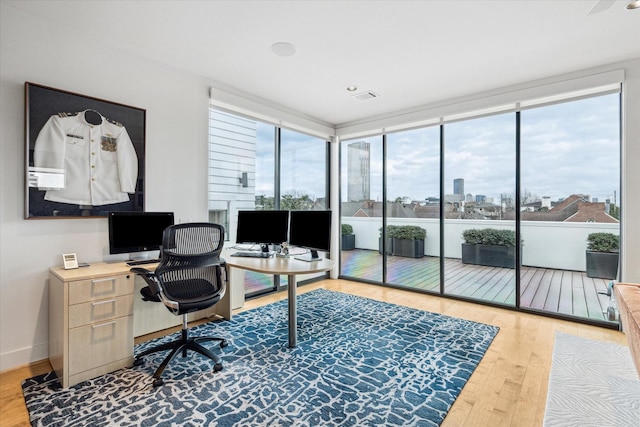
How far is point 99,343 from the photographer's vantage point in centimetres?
237

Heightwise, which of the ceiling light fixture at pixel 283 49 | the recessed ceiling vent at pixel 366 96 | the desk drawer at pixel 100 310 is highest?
the recessed ceiling vent at pixel 366 96

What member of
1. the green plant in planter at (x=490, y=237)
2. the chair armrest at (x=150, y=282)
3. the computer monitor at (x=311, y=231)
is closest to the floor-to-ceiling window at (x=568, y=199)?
the green plant in planter at (x=490, y=237)

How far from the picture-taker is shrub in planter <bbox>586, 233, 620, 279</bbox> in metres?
3.45

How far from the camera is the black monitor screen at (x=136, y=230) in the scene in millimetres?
2838

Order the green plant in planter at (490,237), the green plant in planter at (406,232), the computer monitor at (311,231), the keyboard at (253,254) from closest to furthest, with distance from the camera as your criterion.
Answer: the computer monitor at (311,231) < the keyboard at (253,254) < the green plant in planter at (490,237) < the green plant in planter at (406,232)

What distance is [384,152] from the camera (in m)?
5.15

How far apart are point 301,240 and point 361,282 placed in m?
2.39

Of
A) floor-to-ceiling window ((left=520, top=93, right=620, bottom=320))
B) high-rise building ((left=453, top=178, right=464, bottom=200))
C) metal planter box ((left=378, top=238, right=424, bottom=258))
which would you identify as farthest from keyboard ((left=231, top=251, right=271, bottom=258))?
floor-to-ceiling window ((left=520, top=93, right=620, bottom=320))

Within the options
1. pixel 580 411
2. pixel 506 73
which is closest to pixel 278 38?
pixel 506 73

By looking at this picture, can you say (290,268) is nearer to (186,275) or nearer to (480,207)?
(186,275)

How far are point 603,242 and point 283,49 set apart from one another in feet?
13.2

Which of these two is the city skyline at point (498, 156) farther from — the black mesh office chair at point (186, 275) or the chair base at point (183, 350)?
the chair base at point (183, 350)

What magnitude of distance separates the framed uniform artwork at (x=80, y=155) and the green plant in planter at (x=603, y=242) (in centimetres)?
489

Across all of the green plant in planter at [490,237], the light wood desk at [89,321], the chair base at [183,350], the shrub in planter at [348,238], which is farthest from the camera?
the shrub in planter at [348,238]
